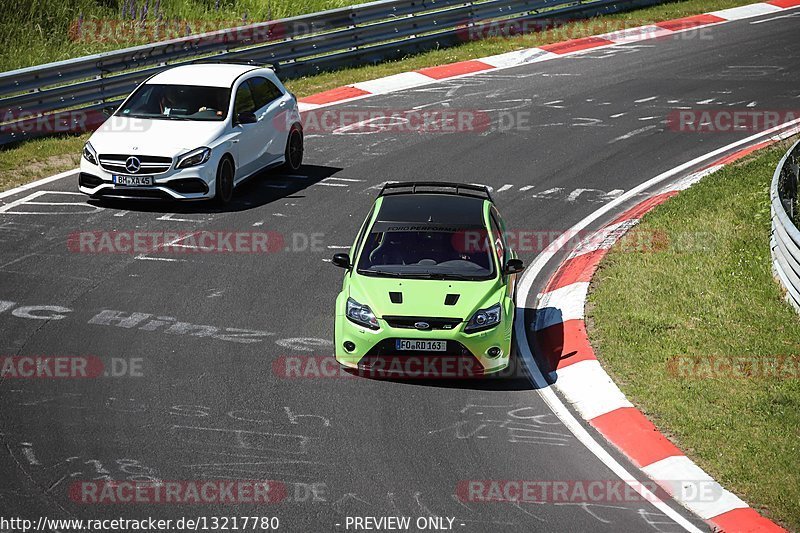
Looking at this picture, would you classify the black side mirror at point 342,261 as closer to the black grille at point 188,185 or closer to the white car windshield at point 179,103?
the black grille at point 188,185

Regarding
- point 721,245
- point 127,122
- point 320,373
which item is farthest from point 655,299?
point 127,122

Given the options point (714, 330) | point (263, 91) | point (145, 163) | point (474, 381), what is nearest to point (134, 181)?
point (145, 163)

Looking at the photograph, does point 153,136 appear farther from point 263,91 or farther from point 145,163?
point 263,91

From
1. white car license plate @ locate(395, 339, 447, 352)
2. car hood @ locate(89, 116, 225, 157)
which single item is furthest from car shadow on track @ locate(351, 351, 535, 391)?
car hood @ locate(89, 116, 225, 157)

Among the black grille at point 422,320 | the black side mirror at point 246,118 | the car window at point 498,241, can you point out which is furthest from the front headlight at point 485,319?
the black side mirror at point 246,118

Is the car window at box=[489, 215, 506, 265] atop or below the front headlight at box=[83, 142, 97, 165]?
below

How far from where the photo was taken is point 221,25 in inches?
1056

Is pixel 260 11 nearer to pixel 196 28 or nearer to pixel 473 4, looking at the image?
pixel 196 28

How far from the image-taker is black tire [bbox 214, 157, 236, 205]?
1606 centimetres

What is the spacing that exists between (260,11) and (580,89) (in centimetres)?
964

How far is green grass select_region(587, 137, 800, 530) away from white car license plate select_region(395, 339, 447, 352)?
72.8 inches

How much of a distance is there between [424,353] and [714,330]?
342cm

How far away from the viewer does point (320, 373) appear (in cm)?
1109

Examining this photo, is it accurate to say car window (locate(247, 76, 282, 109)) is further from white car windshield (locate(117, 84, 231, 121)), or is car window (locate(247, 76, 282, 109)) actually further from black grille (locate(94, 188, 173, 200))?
black grille (locate(94, 188, 173, 200))
